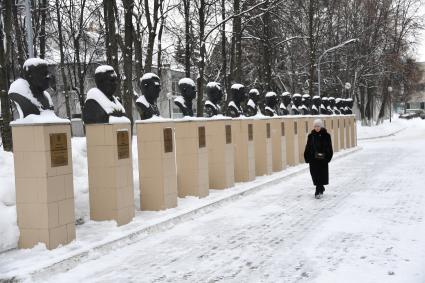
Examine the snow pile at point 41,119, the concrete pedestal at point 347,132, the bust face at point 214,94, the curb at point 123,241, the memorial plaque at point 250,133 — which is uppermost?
the bust face at point 214,94

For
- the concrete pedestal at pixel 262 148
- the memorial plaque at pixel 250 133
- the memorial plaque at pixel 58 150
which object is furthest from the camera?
the concrete pedestal at pixel 262 148

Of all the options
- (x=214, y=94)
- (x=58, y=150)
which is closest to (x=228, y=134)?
(x=214, y=94)

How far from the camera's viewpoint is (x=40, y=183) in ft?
22.0

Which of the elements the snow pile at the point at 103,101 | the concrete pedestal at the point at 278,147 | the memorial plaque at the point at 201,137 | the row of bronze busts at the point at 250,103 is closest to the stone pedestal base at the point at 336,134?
the row of bronze busts at the point at 250,103

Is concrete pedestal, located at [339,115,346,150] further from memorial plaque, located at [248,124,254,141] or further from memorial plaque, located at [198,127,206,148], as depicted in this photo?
memorial plaque, located at [198,127,206,148]

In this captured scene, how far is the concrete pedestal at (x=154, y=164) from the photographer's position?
9320 millimetres

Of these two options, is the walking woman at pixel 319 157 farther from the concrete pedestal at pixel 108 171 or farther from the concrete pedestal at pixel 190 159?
the concrete pedestal at pixel 108 171

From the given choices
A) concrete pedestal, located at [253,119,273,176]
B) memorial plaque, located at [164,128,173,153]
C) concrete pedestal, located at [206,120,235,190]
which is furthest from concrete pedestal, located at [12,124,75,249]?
concrete pedestal, located at [253,119,273,176]

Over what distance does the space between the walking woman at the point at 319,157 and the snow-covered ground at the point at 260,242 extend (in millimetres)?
387

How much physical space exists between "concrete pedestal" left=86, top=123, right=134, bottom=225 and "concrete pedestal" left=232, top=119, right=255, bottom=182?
5.47 metres

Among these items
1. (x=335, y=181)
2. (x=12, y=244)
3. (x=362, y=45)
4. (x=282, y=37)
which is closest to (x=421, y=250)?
(x=12, y=244)

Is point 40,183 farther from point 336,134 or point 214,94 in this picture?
point 336,134

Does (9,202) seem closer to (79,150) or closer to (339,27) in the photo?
(79,150)

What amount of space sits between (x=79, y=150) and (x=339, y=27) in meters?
29.6
